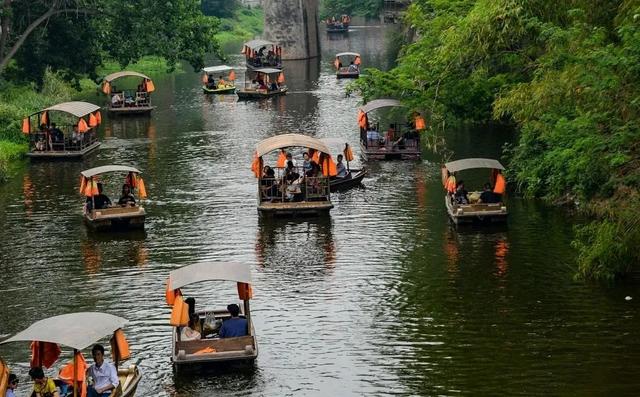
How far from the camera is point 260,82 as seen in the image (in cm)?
7644

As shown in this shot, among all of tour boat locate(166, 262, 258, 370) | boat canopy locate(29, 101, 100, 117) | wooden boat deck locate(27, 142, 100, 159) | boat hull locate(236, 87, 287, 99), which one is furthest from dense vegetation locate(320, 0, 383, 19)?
tour boat locate(166, 262, 258, 370)

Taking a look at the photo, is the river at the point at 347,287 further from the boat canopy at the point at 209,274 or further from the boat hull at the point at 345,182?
the boat canopy at the point at 209,274

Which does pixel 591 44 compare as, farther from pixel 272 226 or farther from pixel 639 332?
pixel 272 226

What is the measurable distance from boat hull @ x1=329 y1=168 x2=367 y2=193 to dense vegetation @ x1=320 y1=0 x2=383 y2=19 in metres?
91.6

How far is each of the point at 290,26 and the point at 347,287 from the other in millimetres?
74327

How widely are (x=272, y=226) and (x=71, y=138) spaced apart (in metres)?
17.5

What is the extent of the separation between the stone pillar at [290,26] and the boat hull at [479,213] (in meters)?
67.1

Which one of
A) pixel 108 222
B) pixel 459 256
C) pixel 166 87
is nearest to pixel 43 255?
pixel 108 222

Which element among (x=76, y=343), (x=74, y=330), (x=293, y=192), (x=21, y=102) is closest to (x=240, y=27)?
(x=21, y=102)

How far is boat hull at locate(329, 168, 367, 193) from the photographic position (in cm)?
4381

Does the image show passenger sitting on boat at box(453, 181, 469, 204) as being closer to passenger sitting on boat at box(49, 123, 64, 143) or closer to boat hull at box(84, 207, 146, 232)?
boat hull at box(84, 207, 146, 232)

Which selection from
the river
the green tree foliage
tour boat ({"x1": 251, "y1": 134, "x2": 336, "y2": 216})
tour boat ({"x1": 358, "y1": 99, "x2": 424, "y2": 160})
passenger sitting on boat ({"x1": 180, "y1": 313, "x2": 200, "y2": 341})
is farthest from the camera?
the green tree foliage

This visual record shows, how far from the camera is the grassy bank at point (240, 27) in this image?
122m

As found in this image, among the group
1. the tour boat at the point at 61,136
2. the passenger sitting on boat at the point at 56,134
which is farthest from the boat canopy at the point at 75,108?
the passenger sitting on boat at the point at 56,134
